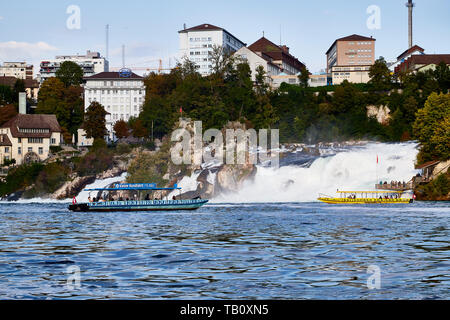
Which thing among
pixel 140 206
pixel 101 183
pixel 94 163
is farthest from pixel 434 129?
pixel 94 163

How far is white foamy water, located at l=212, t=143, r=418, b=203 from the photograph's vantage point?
359ft

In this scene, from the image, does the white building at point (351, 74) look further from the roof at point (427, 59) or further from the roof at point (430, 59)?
the roof at point (430, 59)

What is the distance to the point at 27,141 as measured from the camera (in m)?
159

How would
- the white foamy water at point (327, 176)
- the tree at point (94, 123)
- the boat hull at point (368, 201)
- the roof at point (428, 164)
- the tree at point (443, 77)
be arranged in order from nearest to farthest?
the boat hull at point (368, 201) → the roof at point (428, 164) → the white foamy water at point (327, 176) → the tree at point (443, 77) → the tree at point (94, 123)

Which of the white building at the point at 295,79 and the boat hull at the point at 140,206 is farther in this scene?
the white building at the point at 295,79

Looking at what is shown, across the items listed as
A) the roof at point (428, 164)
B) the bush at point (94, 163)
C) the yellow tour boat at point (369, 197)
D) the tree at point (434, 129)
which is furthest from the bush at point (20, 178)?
the tree at point (434, 129)

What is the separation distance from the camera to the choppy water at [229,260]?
72.2 ft

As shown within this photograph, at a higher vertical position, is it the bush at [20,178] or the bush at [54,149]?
the bush at [54,149]

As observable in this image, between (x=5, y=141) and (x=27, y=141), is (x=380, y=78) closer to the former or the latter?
(x=27, y=141)

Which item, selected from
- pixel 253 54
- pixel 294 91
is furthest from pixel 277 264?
pixel 253 54

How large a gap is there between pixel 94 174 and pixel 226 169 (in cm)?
3367

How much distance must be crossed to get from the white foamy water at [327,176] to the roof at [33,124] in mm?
66194

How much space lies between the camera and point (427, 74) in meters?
156

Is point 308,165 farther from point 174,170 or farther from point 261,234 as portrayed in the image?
point 261,234
